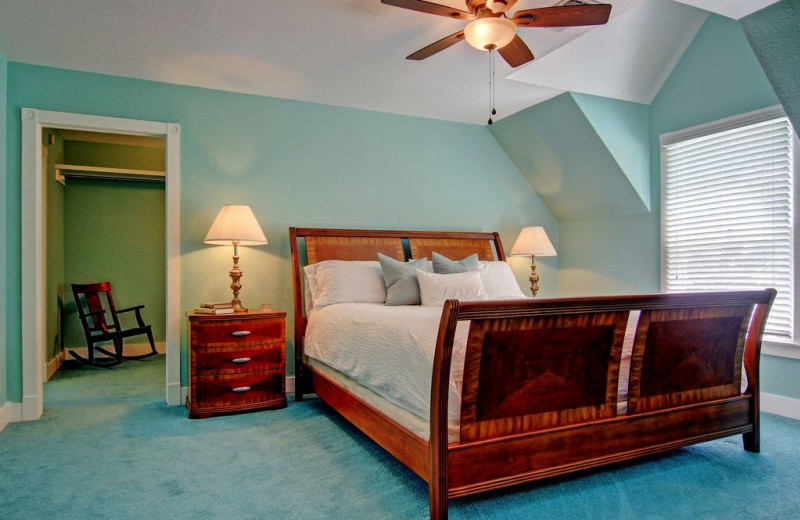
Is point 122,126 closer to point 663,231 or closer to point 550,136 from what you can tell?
point 550,136

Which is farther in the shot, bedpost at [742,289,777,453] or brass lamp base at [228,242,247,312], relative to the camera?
brass lamp base at [228,242,247,312]

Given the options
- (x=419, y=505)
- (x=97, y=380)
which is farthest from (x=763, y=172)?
(x=97, y=380)

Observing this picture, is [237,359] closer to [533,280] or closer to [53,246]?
[533,280]

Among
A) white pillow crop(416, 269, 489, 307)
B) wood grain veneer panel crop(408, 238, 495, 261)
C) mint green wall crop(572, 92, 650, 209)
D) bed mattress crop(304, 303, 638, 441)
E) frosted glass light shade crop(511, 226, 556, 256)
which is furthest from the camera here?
frosted glass light shade crop(511, 226, 556, 256)

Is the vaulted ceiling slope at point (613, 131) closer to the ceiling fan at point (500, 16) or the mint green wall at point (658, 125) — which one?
the mint green wall at point (658, 125)

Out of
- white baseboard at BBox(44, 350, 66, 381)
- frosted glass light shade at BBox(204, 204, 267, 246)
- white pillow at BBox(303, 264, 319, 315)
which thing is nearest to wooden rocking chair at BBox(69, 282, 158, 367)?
white baseboard at BBox(44, 350, 66, 381)

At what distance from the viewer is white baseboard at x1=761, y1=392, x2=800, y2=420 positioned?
133 inches

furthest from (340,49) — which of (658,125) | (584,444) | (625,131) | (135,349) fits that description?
(135,349)

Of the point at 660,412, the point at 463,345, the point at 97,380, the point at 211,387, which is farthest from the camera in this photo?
the point at 97,380

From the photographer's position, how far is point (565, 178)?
4.95 m

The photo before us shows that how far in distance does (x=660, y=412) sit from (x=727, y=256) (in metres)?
2.10

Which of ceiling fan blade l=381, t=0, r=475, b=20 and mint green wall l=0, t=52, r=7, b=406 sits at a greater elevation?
ceiling fan blade l=381, t=0, r=475, b=20

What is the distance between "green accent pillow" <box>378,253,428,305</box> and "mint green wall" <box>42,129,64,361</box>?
3.33 meters

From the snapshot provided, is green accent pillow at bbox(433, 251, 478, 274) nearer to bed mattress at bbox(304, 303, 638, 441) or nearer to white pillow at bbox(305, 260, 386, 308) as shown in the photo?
white pillow at bbox(305, 260, 386, 308)
